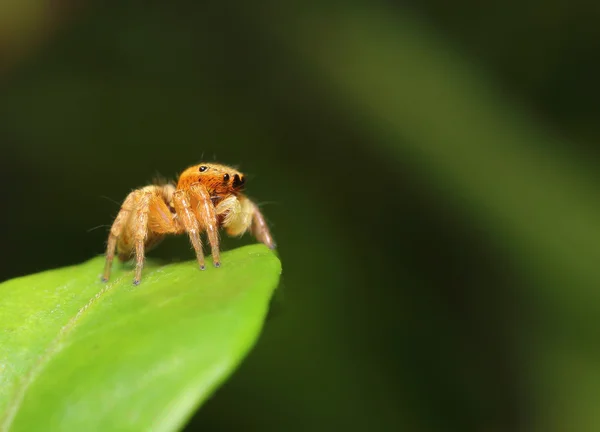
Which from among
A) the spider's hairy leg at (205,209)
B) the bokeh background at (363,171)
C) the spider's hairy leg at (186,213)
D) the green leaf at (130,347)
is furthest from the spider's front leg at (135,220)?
the bokeh background at (363,171)

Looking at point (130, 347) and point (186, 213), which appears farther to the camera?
point (186, 213)

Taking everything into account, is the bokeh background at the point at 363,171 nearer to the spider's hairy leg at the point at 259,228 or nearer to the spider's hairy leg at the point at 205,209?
the spider's hairy leg at the point at 259,228

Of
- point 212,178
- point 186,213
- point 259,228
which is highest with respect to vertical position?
point 212,178

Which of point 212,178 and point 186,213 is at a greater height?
point 212,178

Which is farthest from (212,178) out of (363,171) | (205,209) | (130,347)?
(363,171)

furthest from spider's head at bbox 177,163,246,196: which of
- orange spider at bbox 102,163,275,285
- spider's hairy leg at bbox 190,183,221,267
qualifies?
spider's hairy leg at bbox 190,183,221,267

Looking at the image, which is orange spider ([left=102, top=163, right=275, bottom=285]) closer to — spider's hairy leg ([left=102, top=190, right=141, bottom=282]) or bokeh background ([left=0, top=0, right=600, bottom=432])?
spider's hairy leg ([left=102, top=190, right=141, bottom=282])

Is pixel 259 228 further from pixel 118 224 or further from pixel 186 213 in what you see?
pixel 118 224

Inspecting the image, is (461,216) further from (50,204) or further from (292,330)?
(50,204)
